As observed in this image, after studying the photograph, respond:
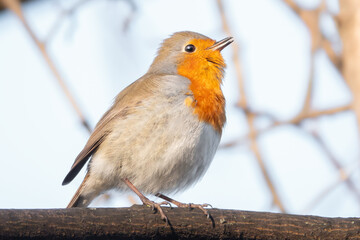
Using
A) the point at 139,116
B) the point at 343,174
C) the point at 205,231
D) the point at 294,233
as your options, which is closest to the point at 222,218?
the point at 205,231

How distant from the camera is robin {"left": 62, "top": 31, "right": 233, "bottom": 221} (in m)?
3.78

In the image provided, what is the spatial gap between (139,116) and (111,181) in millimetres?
534

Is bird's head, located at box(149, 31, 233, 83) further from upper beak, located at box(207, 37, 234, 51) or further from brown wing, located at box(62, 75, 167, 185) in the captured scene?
brown wing, located at box(62, 75, 167, 185)

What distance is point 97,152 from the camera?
4066 millimetres

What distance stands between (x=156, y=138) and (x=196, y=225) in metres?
0.91

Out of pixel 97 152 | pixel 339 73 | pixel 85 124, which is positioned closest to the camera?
pixel 85 124

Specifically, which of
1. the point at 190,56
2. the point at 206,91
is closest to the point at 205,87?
the point at 206,91

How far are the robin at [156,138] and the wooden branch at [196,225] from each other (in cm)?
41

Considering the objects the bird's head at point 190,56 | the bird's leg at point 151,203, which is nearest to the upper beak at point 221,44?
the bird's head at point 190,56

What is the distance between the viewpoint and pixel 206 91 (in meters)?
4.11

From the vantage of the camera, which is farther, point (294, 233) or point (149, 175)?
point (149, 175)

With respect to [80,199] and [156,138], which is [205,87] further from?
[80,199]

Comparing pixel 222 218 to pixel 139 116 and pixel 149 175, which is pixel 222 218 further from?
pixel 139 116

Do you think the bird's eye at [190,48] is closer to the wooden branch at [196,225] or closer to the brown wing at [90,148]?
the brown wing at [90,148]
